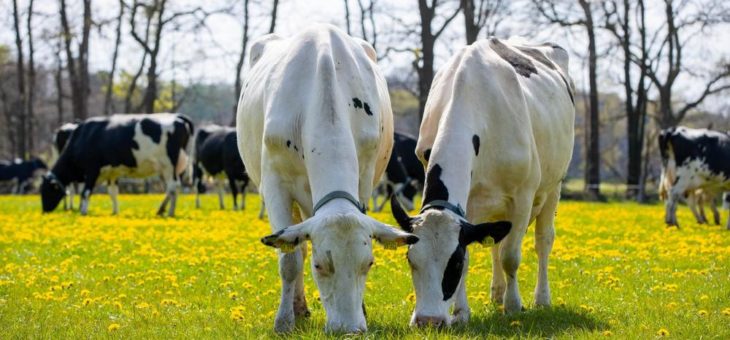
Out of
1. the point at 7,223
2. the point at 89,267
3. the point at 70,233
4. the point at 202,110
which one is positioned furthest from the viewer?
the point at 202,110

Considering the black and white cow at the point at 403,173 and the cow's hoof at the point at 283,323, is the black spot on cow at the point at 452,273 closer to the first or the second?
the cow's hoof at the point at 283,323

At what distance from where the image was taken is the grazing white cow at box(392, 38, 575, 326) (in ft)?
20.3

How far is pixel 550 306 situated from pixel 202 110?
304 feet

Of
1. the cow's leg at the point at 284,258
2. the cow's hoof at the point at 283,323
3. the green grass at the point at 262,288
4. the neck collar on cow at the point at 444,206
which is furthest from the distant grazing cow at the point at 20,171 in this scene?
the neck collar on cow at the point at 444,206

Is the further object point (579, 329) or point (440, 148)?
point (440, 148)

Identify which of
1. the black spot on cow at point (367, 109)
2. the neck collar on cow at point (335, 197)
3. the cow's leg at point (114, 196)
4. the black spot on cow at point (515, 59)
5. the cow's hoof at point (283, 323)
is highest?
the black spot on cow at point (515, 59)

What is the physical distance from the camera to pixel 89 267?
10.5m

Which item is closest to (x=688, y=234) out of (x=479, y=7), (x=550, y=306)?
(x=550, y=306)

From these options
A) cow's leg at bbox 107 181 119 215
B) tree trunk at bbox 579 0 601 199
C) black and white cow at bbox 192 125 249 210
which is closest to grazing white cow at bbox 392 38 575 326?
cow's leg at bbox 107 181 119 215

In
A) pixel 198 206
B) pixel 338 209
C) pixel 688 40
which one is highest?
pixel 688 40

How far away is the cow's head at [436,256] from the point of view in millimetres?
6098

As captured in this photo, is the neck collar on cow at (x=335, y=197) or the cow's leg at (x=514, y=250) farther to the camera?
Result: the cow's leg at (x=514, y=250)

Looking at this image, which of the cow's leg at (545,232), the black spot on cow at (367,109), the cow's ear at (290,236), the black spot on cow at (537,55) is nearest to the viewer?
the cow's ear at (290,236)

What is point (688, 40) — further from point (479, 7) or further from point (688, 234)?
point (688, 234)
